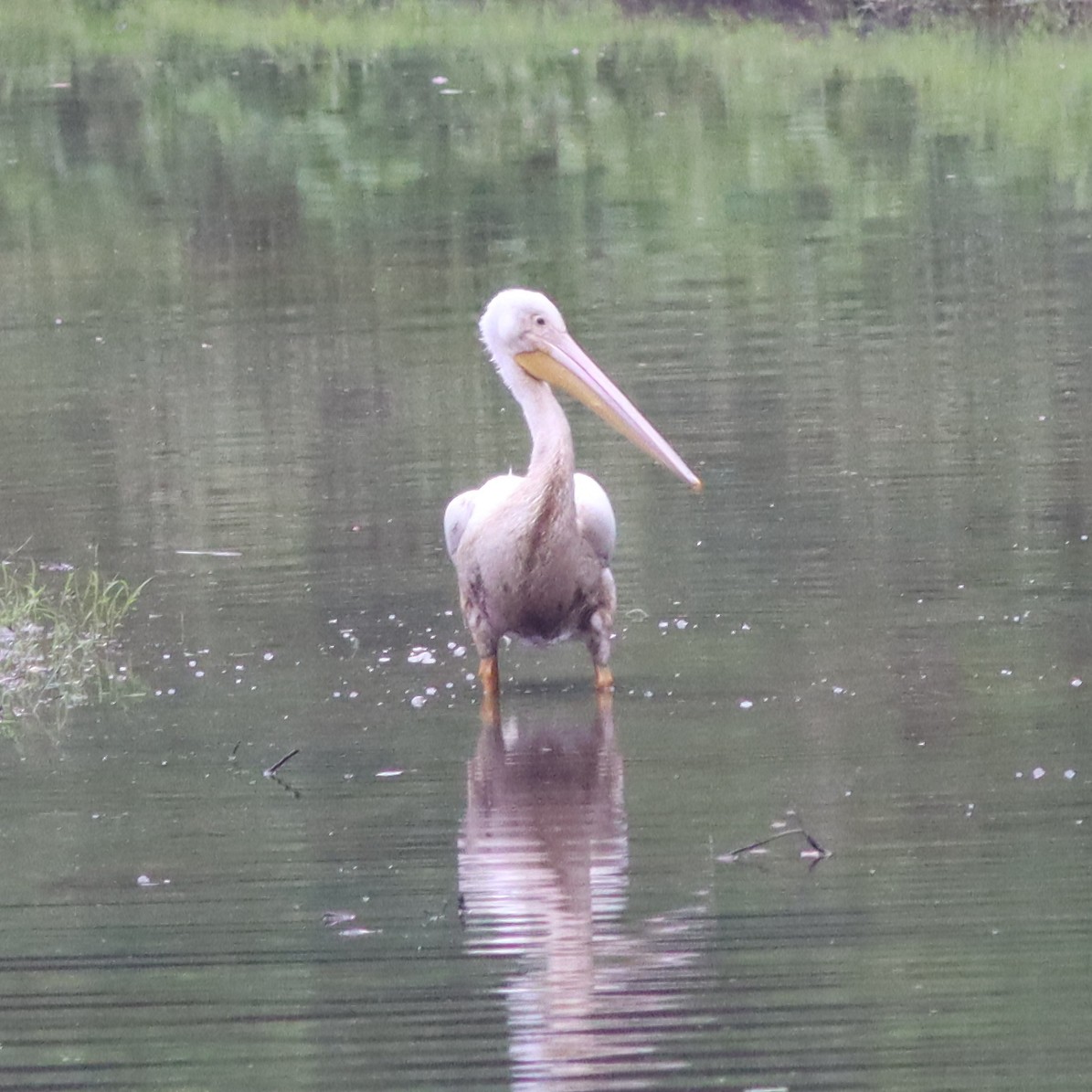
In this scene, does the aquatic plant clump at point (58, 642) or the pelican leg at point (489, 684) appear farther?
the aquatic plant clump at point (58, 642)

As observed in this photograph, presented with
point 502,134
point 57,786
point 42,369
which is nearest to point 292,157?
point 502,134

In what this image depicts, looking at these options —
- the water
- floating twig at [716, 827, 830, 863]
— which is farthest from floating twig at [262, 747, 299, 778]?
floating twig at [716, 827, 830, 863]

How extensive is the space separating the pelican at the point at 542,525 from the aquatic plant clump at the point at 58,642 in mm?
1165

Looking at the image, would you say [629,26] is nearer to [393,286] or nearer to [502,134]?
[502,134]

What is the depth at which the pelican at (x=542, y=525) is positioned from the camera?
791cm

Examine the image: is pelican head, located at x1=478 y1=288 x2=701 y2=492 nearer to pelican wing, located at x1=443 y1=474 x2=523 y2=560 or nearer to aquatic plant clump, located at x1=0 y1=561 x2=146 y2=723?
pelican wing, located at x1=443 y1=474 x2=523 y2=560

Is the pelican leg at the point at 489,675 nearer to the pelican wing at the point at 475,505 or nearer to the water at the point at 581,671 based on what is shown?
the water at the point at 581,671

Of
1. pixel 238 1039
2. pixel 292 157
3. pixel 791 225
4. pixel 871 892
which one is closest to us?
pixel 238 1039

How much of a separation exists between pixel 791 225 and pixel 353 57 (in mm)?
7964

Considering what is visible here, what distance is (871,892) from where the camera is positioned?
5.91 m

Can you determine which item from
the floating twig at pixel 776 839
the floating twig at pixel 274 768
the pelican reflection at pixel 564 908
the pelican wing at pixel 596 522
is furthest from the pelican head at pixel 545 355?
the floating twig at pixel 776 839

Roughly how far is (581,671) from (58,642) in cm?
166

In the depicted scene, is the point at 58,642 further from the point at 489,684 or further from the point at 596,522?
the point at 596,522

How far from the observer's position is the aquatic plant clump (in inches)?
319
